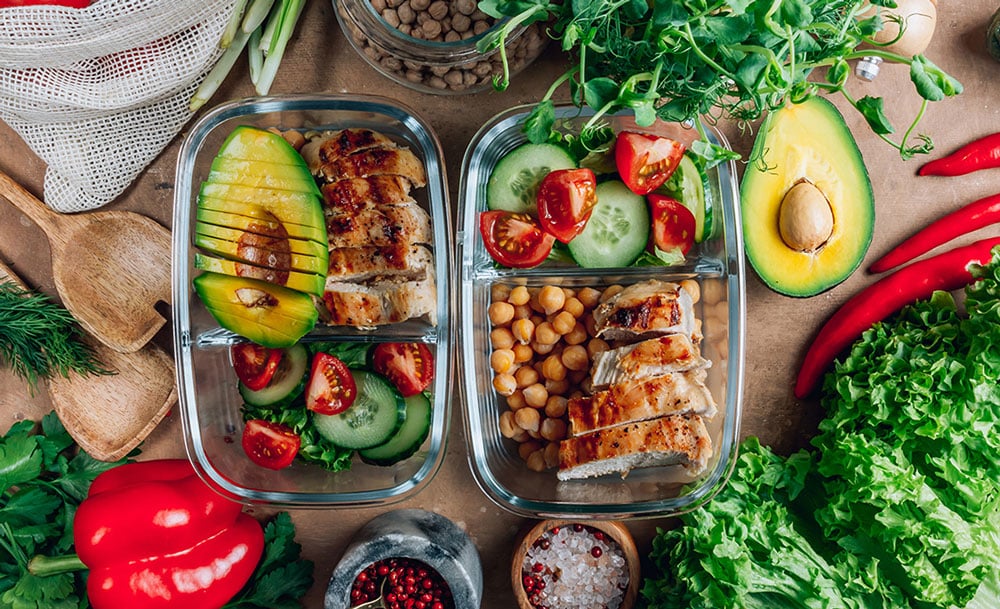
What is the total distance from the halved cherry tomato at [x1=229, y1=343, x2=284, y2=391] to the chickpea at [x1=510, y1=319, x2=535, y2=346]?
28.6 inches

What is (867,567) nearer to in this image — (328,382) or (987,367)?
(987,367)

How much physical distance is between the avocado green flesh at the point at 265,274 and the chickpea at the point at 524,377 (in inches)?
27.6

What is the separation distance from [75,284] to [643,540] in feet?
6.90

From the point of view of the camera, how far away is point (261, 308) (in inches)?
87.5

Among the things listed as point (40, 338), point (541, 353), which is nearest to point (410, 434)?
point (541, 353)

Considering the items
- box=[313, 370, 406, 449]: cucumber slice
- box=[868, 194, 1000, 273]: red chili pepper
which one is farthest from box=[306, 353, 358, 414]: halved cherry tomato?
box=[868, 194, 1000, 273]: red chili pepper

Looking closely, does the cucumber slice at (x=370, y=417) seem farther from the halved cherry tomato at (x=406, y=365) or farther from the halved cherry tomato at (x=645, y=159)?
the halved cherry tomato at (x=645, y=159)

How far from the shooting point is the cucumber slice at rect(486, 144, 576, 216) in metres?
2.33

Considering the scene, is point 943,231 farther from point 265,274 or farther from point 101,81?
point 101,81

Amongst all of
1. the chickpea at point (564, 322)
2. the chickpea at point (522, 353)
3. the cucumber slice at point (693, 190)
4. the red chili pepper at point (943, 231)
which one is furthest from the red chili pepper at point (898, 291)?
the chickpea at point (522, 353)

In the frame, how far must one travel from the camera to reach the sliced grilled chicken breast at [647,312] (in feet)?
7.47

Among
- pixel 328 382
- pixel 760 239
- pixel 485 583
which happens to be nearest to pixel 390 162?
pixel 328 382

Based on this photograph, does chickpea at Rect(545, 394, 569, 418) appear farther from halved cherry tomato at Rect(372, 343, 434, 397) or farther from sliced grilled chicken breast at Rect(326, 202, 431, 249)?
sliced grilled chicken breast at Rect(326, 202, 431, 249)

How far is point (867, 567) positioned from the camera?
2.39 meters
